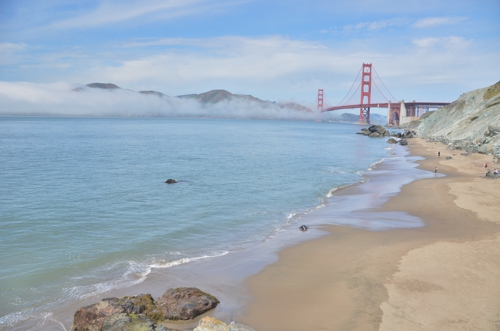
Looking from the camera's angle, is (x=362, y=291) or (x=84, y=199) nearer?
(x=362, y=291)

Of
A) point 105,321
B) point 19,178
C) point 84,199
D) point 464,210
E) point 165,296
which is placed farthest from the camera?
point 19,178

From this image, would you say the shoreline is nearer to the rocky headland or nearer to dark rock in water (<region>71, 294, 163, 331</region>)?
dark rock in water (<region>71, 294, 163, 331</region>)

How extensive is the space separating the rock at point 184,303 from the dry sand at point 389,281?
2.27 ft

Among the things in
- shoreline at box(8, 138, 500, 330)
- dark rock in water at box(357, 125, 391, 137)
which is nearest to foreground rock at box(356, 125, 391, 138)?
dark rock in water at box(357, 125, 391, 137)

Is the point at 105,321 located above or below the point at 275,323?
above

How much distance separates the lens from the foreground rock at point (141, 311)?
548 centimetres

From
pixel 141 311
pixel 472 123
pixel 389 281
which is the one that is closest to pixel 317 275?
pixel 389 281

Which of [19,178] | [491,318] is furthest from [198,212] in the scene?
[19,178]

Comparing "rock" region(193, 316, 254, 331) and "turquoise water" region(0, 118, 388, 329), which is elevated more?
"rock" region(193, 316, 254, 331)

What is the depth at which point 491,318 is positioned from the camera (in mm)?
6258

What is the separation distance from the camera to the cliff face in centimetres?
3047

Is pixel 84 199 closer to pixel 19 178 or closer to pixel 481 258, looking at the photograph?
pixel 19 178

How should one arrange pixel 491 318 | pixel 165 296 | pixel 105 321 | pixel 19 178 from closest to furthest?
pixel 105 321
pixel 491 318
pixel 165 296
pixel 19 178

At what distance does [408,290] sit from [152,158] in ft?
88.6
